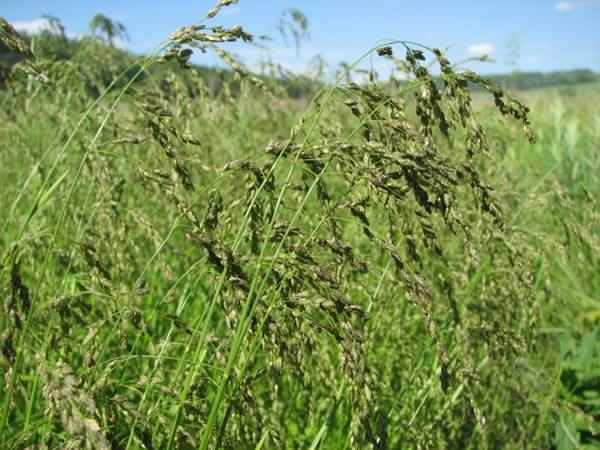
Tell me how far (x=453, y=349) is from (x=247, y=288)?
123cm

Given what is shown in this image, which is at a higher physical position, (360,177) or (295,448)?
(360,177)

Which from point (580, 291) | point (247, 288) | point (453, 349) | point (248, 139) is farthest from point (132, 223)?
point (580, 291)

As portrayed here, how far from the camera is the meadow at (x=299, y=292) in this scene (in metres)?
1.26

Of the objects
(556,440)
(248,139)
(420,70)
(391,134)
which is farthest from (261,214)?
(248,139)

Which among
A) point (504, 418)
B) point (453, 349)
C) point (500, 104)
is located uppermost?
point (500, 104)

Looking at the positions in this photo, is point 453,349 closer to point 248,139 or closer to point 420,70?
point 420,70

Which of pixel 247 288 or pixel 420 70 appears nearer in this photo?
pixel 247 288

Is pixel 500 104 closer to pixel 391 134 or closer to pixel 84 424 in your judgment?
pixel 391 134

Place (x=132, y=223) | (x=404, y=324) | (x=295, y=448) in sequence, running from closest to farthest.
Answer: (x=295, y=448), (x=404, y=324), (x=132, y=223)

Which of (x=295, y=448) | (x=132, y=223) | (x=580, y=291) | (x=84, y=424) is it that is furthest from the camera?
(x=580, y=291)

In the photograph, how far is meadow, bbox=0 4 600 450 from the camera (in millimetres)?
1262

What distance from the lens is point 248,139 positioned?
430 centimetres

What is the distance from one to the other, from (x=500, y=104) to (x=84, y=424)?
1.18 metres

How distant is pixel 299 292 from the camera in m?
1.36
